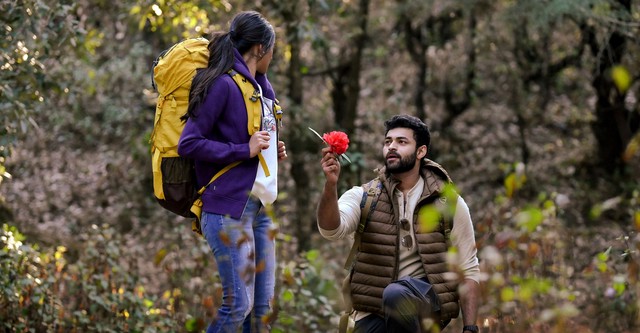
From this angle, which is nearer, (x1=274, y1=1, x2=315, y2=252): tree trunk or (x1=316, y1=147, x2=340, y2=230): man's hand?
(x1=316, y1=147, x2=340, y2=230): man's hand

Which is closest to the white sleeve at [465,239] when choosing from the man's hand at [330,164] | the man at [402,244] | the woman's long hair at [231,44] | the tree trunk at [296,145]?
the man at [402,244]

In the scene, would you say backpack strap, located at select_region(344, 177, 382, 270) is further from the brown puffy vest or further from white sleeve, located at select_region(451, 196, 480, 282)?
white sleeve, located at select_region(451, 196, 480, 282)

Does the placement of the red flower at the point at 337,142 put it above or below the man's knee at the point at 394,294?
above

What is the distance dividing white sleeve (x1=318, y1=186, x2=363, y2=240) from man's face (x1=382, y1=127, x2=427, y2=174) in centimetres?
23

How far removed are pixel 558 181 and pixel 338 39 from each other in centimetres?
409

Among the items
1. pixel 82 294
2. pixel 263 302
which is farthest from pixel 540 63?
pixel 263 302

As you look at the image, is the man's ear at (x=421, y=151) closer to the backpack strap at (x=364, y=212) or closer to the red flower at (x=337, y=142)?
the backpack strap at (x=364, y=212)

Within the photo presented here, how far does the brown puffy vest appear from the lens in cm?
430

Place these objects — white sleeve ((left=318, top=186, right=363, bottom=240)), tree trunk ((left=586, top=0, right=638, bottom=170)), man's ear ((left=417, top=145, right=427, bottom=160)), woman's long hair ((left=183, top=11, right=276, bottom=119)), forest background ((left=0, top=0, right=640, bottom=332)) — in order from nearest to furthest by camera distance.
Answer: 1. woman's long hair ((left=183, top=11, right=276, bottom=119))
2. white sleeve ((left=318, top=186, right=363, bottom=240))
3. man's ear ((left=417, top=145, right=427, bottom=160))
4. forest background ((left=0, top=0, right=640, bottom=332))
5. tree trunk ((left=586, top=0, right=638, bottom=170))

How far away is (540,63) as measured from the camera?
13977 millimetres

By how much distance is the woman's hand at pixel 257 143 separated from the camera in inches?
162

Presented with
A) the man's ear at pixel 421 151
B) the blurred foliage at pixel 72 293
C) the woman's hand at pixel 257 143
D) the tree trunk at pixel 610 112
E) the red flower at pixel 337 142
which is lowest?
the blurred foliage at pixel 72 293

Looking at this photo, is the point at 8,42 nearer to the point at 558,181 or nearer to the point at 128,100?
the point at 128,100

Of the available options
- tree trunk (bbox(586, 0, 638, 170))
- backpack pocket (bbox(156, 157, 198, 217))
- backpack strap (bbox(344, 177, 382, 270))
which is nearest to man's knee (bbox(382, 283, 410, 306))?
backpack strap (bbox(344, 177, 382, 270))
